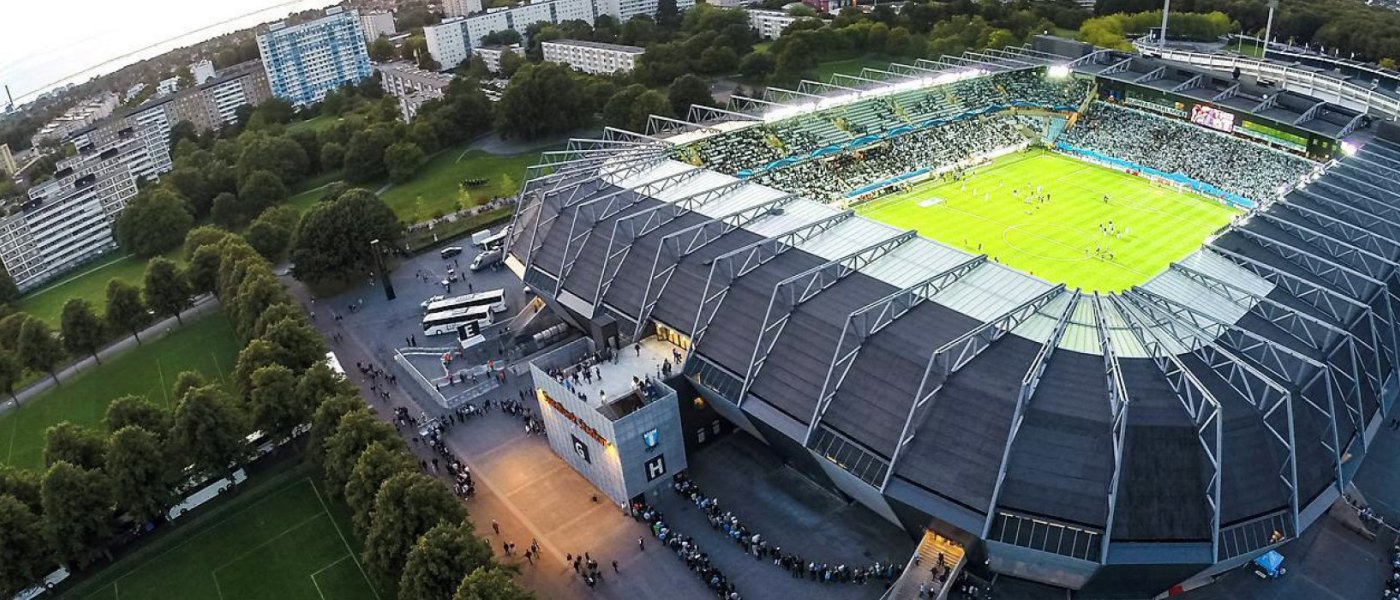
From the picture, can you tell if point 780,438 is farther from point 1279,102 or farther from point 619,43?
point 619,43

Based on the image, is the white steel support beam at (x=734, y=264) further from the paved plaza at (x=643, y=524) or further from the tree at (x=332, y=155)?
the tree at (x=332, y=155)

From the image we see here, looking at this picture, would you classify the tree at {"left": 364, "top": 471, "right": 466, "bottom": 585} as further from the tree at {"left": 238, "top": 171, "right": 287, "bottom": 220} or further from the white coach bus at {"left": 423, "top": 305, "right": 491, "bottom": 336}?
the tree at {"left": 238, "top": 171, "right": 287, "bottom": 220}

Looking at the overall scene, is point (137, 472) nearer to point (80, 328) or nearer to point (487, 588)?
point (487, 588)

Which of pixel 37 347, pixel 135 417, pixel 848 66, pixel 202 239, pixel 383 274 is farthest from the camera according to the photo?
pixel 848 66

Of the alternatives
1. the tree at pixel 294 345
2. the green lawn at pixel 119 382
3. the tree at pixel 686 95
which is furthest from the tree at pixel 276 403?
the tree at pixel 686 95

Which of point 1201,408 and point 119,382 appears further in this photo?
point 119,382

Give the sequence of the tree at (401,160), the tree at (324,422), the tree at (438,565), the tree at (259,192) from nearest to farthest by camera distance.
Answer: the tree at (438,565), the tree at (324,422), the tree at (259,192), the tree at (401,160)

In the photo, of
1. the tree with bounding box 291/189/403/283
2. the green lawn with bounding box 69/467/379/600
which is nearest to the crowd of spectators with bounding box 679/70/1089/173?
the tree with bounding box 291/189/403/283

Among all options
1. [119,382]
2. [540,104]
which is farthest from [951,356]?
[540,104]
